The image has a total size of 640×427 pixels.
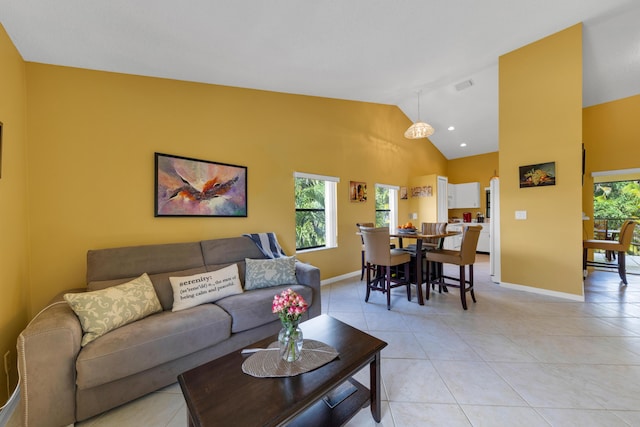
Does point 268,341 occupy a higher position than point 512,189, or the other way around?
point 512,189

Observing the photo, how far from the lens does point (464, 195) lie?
6.98m

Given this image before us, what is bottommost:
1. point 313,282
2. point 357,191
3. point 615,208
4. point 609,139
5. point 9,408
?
point 9,408

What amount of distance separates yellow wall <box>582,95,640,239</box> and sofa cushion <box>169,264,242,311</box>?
6.44 m

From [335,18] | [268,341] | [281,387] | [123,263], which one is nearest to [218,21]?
[335,18]

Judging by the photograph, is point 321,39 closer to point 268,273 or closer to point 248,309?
point 268,273

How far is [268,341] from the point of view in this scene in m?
1.49

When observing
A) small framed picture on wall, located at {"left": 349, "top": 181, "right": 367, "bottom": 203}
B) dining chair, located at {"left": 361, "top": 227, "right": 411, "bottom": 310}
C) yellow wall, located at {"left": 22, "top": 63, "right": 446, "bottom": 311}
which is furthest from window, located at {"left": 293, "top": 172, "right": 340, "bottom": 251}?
dining chair, located at {"left": 361, "top": 227, "right": 411, "bottom": 310}

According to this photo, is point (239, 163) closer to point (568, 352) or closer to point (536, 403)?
point (536, 403)

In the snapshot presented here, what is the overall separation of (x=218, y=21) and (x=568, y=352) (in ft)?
13.1

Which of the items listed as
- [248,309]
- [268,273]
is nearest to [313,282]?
[268,273]

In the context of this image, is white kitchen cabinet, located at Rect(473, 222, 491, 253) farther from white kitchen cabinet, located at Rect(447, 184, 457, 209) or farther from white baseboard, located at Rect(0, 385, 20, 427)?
white baseboard, located at Rect(0, 385, 20, 427)

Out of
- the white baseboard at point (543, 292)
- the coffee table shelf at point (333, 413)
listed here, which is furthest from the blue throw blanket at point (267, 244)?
the white baseboard at point (543, 292)

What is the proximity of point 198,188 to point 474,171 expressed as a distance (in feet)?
23.9

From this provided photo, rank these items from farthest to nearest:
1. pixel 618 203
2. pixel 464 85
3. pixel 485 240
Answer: pixel 485 240 < pixel 618 203 < pixel 464 85
